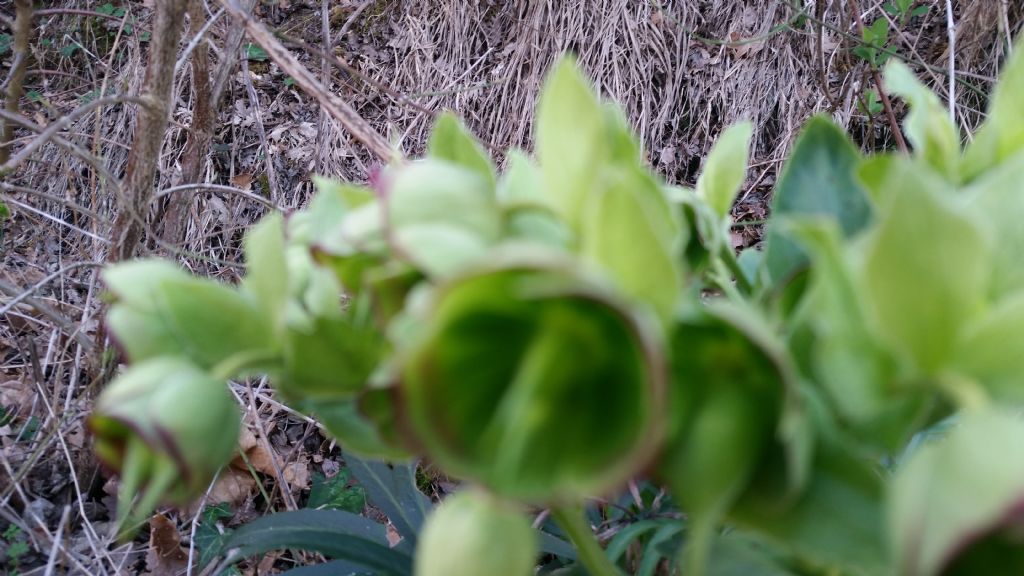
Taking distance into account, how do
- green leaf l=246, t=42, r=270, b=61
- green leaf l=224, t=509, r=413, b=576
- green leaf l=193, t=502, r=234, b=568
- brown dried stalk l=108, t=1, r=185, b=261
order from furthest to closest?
green leaf l=246, t=42, r=270, b=61, green leaf l=193, t=502, r=234, b=568, brown dried stalk l=108, t=1, r=185, b=261, green leaf l=224, t=509, r=413, b=576

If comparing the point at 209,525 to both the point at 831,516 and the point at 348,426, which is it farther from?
the point at 831,516

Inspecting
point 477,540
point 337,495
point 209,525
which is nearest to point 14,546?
point 209,525

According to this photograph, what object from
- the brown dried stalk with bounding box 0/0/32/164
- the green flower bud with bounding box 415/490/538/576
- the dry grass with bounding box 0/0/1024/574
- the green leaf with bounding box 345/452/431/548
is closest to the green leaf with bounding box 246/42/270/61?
the dry grass with bounding box 0/0/1024/574

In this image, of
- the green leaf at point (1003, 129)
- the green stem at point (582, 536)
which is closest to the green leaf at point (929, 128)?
the green leaf at point (1003, 129)

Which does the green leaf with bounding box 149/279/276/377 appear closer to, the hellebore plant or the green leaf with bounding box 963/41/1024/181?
the hellebore plant

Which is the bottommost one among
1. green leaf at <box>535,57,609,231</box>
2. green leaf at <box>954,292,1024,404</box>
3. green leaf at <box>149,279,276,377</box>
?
green leaf at <box>149,279,276,377</box>

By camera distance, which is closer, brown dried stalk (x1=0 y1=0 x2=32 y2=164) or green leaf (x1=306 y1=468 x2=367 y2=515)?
brown dried stalk (x1=0 y1=0 x2=32 y2=164)

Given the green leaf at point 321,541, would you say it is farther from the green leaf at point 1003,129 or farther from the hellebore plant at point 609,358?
the green leaf at point 1003,129
